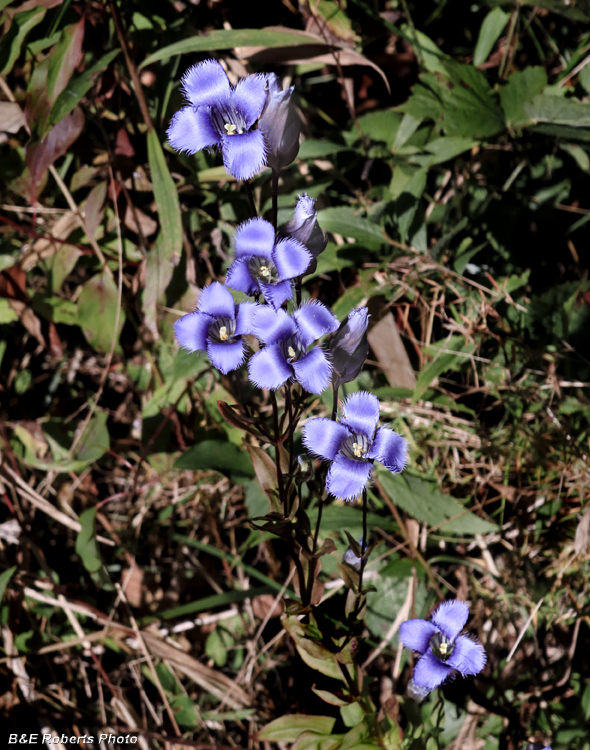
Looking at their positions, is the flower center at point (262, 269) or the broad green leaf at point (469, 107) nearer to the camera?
the flower center at point (262, 269)

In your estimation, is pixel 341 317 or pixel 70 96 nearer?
pixel 70 96

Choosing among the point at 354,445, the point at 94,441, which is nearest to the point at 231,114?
the point at 354,445

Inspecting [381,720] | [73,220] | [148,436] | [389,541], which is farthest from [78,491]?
[381,720]

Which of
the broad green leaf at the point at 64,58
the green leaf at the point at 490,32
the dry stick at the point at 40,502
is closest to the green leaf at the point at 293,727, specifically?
the dry stick at the point at 40,502

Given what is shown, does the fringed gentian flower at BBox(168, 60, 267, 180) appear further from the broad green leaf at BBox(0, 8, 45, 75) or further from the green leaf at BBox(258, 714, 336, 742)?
the green leaf at BBox(258, 714, 336, 742)

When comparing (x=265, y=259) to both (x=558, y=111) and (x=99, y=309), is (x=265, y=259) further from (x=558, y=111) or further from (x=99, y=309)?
(x=558, y=111)

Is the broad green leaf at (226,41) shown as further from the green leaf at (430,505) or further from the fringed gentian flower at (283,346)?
the green leaf at (430,505)

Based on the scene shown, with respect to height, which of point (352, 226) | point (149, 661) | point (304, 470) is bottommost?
point (149, 661)
